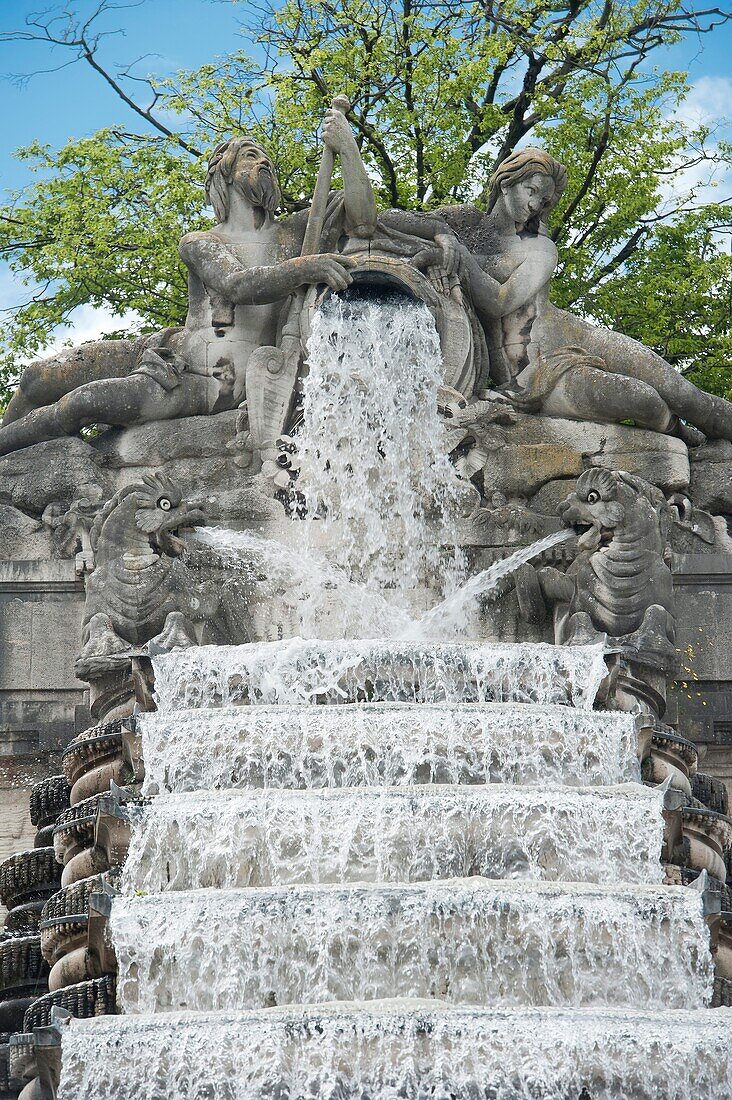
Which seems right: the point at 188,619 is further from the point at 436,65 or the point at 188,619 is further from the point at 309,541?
the point at 436,65

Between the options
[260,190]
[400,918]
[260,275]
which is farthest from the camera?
[260,190]

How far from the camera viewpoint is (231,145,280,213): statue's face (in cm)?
1894

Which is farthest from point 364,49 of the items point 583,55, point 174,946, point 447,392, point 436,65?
point 174,946

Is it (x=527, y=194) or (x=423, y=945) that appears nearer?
(x=423, y=945)

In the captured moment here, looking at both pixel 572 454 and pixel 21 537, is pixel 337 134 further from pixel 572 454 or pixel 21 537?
pixel 21 537

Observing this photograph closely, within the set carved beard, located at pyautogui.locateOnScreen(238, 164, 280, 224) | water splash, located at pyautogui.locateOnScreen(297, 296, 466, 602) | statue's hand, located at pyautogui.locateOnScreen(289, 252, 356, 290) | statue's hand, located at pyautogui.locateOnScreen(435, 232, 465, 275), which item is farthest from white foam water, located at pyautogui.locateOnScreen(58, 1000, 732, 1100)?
carved beard, located at pyautogui.locateOnScreen(238, 164, 280, 224)

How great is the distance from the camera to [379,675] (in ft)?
49.3

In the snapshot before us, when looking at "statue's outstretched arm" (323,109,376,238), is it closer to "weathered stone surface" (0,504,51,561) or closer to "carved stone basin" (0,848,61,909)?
"weathered stone surface" (0,504,51,561)

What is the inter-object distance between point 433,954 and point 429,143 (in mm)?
15417

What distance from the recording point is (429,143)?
25562mm

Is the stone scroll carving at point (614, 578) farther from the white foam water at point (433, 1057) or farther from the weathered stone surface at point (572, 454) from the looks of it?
the white foam water at point (433, 1057)

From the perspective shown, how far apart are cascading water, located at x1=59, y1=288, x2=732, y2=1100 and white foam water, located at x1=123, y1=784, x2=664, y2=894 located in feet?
0.04

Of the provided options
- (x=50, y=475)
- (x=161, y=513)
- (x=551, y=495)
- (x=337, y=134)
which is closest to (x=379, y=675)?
(x=161, y=513)

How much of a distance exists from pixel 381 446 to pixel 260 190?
255cm
